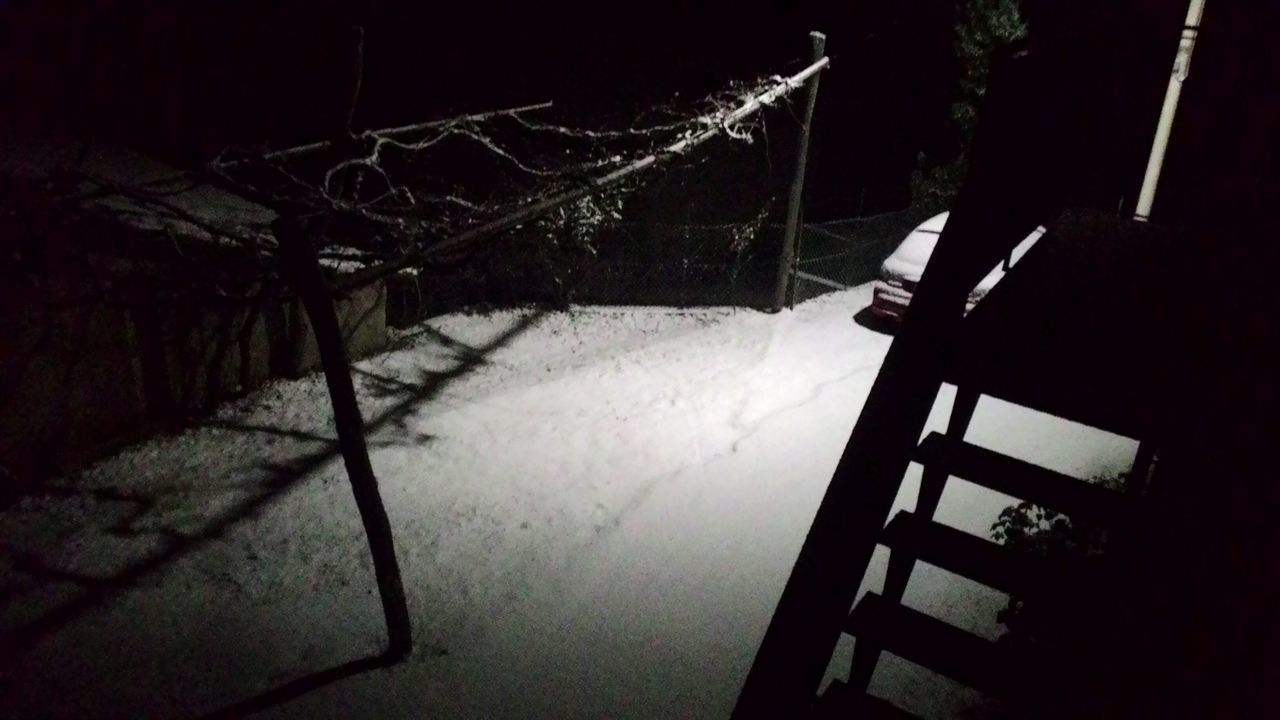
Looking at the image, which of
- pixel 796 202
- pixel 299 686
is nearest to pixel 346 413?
pixel 299 686

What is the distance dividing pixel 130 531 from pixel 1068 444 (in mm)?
8535

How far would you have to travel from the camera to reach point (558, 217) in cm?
1027

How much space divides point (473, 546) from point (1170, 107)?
261 inches

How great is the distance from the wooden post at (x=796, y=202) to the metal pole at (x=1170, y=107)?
14.1 feet

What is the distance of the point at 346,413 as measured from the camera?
396 centimetres

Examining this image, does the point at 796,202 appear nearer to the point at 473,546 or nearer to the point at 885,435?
the point at 473,546

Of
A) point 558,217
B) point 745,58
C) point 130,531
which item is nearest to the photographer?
point 130,531

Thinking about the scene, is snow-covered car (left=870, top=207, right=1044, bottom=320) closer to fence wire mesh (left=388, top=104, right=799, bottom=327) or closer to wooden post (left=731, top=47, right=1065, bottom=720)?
fence wire mesh (left=388, top=104, right=799, bottom=327)

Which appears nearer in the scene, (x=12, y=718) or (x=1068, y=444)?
(x=12, y=718)

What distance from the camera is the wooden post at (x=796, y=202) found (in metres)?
9.60

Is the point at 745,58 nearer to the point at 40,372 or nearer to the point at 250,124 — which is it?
the point at 250,124

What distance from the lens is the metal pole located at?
17.4 feet

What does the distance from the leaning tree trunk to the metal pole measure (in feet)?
17.2

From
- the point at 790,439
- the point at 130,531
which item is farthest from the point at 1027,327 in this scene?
the point at 130,531
